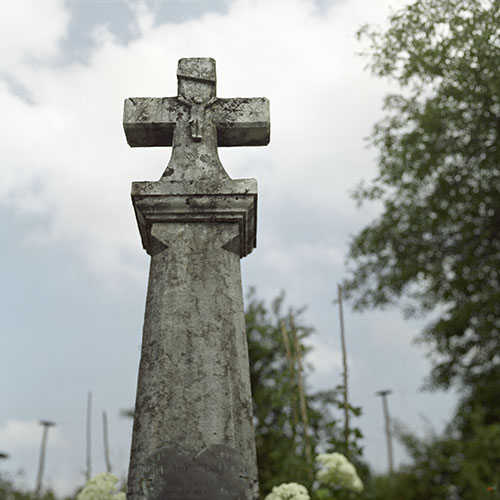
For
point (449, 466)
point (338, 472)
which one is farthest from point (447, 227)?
point (338, 472)

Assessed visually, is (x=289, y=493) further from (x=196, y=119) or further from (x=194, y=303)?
(x=196, y=119)

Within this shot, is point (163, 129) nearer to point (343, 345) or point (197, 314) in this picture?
point (197, 314)

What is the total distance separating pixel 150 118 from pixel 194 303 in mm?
1175

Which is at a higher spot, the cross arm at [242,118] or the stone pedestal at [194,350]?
the cross arm at [242,118]

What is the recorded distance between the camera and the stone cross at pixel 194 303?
8.08 feet

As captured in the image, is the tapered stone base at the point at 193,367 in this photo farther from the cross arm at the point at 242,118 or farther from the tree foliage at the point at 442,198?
the tree foliage at the point at 442,198

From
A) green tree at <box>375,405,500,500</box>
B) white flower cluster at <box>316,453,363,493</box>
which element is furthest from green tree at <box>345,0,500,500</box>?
white flower cluster at <box>316,453,363,493</box>

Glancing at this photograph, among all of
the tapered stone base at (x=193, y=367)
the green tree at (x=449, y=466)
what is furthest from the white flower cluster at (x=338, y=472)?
the green tree at (x=449, y=466)

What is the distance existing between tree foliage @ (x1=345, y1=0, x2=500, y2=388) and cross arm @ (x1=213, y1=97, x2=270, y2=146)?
572 cm

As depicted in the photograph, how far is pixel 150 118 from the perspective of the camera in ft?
10.8

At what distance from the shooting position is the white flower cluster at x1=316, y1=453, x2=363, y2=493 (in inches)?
169

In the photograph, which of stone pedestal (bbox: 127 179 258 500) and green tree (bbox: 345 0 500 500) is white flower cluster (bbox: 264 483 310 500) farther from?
green tree (bbox: 345 0 500 500)

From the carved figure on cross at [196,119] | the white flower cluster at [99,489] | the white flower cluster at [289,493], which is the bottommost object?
the white flower cluster at [289,493]

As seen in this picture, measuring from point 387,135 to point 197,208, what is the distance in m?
8.97
